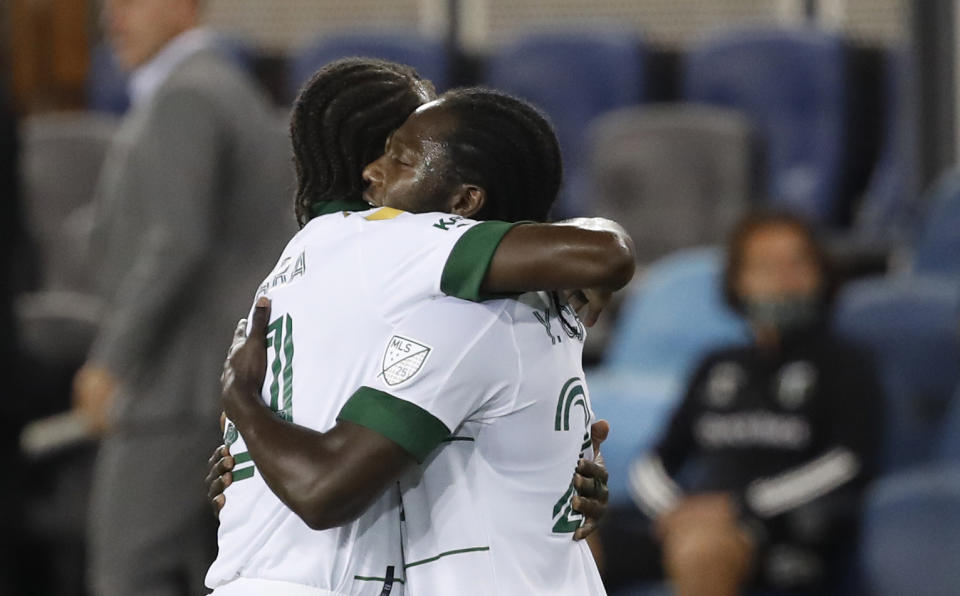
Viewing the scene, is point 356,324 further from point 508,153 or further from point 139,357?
point 139,357

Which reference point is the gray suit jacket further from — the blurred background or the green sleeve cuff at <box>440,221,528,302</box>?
the green sleeve cuff at <box>440,221,528,302</box>

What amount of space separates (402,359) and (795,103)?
477 cm

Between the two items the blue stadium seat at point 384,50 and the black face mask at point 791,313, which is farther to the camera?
the blue stadium seat at point 384,50

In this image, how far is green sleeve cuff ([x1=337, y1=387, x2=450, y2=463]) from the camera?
140 cm

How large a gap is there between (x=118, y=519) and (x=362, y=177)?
6.85 feet

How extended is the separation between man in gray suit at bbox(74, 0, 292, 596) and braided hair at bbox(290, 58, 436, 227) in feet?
5.83

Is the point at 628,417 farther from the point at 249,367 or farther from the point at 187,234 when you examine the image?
the point at 249,367

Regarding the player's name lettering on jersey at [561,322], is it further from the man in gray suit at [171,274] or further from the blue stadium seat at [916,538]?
the blue stadium seat at [916,538]

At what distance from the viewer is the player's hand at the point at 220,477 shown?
1553mm

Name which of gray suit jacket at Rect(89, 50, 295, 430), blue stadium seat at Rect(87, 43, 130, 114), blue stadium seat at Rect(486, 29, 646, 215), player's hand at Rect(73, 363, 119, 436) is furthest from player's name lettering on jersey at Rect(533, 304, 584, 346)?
blue stadium seat at Rect(87, 43, 130, 114)

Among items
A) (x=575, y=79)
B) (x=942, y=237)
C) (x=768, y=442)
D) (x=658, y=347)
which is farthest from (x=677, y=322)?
(x=575, y=79)

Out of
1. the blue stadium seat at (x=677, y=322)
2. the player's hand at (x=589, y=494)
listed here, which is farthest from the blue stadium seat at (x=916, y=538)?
the player's hand at (x=589, y=494)

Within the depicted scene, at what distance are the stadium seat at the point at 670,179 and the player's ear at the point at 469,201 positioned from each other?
409 centimetres

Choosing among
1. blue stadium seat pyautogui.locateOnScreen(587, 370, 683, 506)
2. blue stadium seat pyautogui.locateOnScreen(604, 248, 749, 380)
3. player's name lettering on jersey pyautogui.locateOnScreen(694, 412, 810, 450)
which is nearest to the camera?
player's name lettering on jersey pyautogui.locateOnScreen(694, 412, 810, 450)
